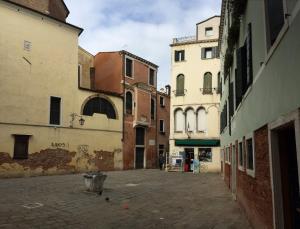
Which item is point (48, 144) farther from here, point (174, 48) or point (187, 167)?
point (174, 48)

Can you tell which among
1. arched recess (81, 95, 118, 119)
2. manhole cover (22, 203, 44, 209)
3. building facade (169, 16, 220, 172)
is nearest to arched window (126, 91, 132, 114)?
arched recess (81, 95, 118, 119)

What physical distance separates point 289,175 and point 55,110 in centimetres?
2187

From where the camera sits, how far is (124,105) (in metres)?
32.0

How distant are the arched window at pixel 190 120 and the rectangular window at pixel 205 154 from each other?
2188mm

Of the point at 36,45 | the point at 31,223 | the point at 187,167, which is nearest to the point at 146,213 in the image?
the point at 31,223

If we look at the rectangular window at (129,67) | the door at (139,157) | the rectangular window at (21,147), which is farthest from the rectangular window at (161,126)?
the rectangular window at (21,147)

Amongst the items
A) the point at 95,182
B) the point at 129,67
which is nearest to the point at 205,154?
the point at 129,67

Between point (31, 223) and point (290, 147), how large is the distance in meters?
6.15

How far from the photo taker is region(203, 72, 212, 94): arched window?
1288 inches

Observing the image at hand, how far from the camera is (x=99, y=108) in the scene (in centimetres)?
2919

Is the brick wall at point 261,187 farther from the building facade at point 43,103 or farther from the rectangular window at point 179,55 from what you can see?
the rectangular window at point 179,55

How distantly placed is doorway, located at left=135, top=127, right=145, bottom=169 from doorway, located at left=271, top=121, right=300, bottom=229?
28.7 metres

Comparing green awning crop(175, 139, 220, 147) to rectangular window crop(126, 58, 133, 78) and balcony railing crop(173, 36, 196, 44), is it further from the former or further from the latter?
balcony railing crop(173, 36, 196, 44)

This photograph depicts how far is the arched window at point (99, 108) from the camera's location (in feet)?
91.6
